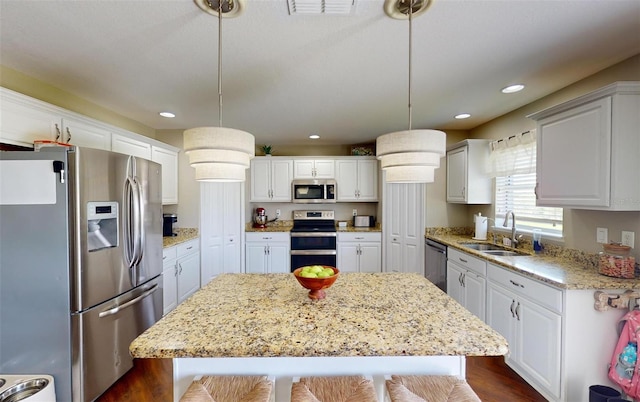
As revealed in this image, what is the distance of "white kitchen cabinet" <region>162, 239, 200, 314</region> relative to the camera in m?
2.82

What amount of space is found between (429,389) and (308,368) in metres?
0.51

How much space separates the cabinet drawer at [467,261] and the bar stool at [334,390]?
1801 millimetres

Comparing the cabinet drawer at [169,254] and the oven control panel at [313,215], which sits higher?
the oven control panel at [313,215]

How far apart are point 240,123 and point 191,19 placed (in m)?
1.86

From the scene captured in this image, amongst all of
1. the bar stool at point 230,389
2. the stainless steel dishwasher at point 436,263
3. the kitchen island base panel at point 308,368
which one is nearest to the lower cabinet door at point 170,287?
the kitchen island base panel at point 308,368

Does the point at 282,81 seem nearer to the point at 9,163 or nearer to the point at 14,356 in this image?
the point at 9,163

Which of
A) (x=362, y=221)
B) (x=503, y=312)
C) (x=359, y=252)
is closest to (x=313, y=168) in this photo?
(x=362, y=221)

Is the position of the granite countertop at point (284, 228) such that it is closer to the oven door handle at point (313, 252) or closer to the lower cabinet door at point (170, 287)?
the oven door handle at point (313, 252)

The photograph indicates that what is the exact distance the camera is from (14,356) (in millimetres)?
1643

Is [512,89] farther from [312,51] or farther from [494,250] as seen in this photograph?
[312,51]

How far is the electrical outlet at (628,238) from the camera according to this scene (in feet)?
5.78

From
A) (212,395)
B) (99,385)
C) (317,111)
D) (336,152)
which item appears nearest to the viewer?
(212,395)

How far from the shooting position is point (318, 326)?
114cm

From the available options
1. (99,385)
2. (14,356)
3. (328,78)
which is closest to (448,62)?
(328,78)
